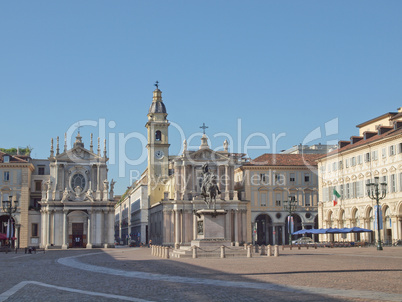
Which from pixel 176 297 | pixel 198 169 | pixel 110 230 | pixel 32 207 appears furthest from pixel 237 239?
pixel 176 297

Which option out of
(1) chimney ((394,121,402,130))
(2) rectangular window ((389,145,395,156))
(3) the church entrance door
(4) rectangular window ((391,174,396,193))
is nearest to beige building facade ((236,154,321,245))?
(3) the church entrance door

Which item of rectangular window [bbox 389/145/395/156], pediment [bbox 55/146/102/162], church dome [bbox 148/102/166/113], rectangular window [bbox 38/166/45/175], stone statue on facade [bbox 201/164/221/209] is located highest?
church dome [bbox 148/102/166/113]

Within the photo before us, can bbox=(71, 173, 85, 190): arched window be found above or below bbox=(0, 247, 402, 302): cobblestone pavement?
above

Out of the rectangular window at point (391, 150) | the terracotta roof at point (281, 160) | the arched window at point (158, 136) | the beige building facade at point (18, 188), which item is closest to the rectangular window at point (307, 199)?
the terracotta roof at point (281, 160)

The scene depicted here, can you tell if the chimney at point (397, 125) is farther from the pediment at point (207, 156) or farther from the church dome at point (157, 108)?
the church dome at point (157, 108)

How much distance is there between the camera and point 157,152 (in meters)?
113

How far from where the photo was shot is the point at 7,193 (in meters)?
89.6

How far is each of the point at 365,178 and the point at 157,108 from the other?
50.3m

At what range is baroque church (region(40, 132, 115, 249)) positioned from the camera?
90.5 m

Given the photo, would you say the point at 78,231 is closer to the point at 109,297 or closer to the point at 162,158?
the point at 162,158

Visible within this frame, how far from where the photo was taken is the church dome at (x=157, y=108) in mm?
114062

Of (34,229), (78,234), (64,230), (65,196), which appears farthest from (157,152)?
(34,229)

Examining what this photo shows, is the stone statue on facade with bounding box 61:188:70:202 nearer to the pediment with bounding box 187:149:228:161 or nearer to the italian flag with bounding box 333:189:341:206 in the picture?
the pediment with bounding box 187:149:228:161

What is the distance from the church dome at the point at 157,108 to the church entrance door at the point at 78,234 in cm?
2958
